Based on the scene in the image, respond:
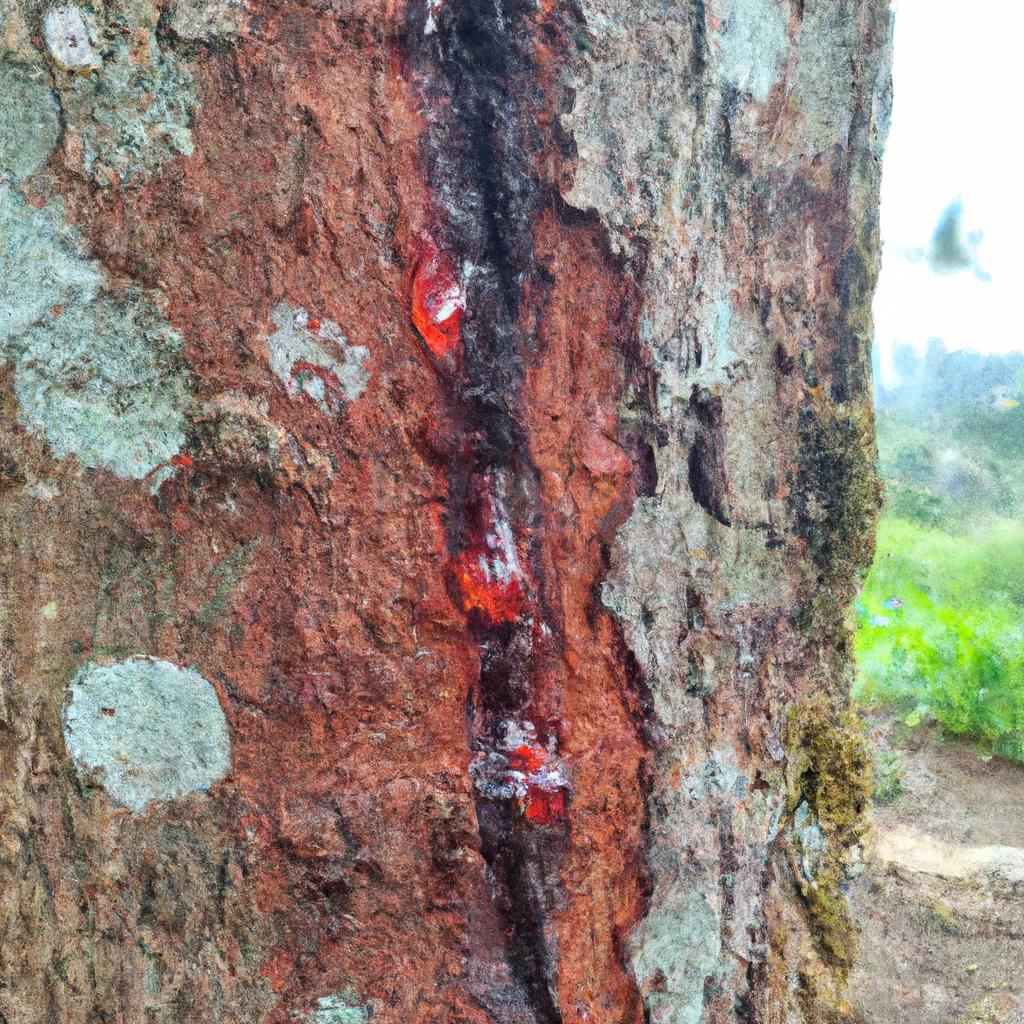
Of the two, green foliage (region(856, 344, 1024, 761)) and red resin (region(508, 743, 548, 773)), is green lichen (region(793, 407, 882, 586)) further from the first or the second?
green foliage (region(856, 344, 1024, 761))

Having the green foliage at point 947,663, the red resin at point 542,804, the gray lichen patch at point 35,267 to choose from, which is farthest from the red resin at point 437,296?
the green foliage at point 947,663

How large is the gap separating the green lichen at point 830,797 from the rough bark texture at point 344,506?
0.62 feet

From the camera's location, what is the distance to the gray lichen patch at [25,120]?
2.11ft

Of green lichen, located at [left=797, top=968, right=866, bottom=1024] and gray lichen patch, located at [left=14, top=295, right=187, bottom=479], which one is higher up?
gray lichen patch, located at [left=14, top=295, right=187, bottom=479]

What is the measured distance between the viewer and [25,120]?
0.65m

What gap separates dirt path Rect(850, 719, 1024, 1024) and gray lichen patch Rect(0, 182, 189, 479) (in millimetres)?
1611

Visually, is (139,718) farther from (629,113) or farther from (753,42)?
(753,42)

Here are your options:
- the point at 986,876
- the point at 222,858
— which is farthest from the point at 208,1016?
the point at 986,876

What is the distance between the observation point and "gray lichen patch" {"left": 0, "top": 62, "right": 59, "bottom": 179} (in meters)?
0.64

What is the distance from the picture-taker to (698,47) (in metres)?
0.76

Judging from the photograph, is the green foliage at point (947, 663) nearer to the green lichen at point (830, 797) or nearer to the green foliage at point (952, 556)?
the green foliage at point (952, 556)

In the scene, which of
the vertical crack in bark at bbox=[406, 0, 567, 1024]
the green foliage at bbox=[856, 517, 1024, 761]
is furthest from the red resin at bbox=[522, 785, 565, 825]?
the green foliage at bbox=[856, 517, 1024, 761]

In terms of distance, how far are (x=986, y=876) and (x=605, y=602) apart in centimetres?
212

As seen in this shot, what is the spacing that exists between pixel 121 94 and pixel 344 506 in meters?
0.32
